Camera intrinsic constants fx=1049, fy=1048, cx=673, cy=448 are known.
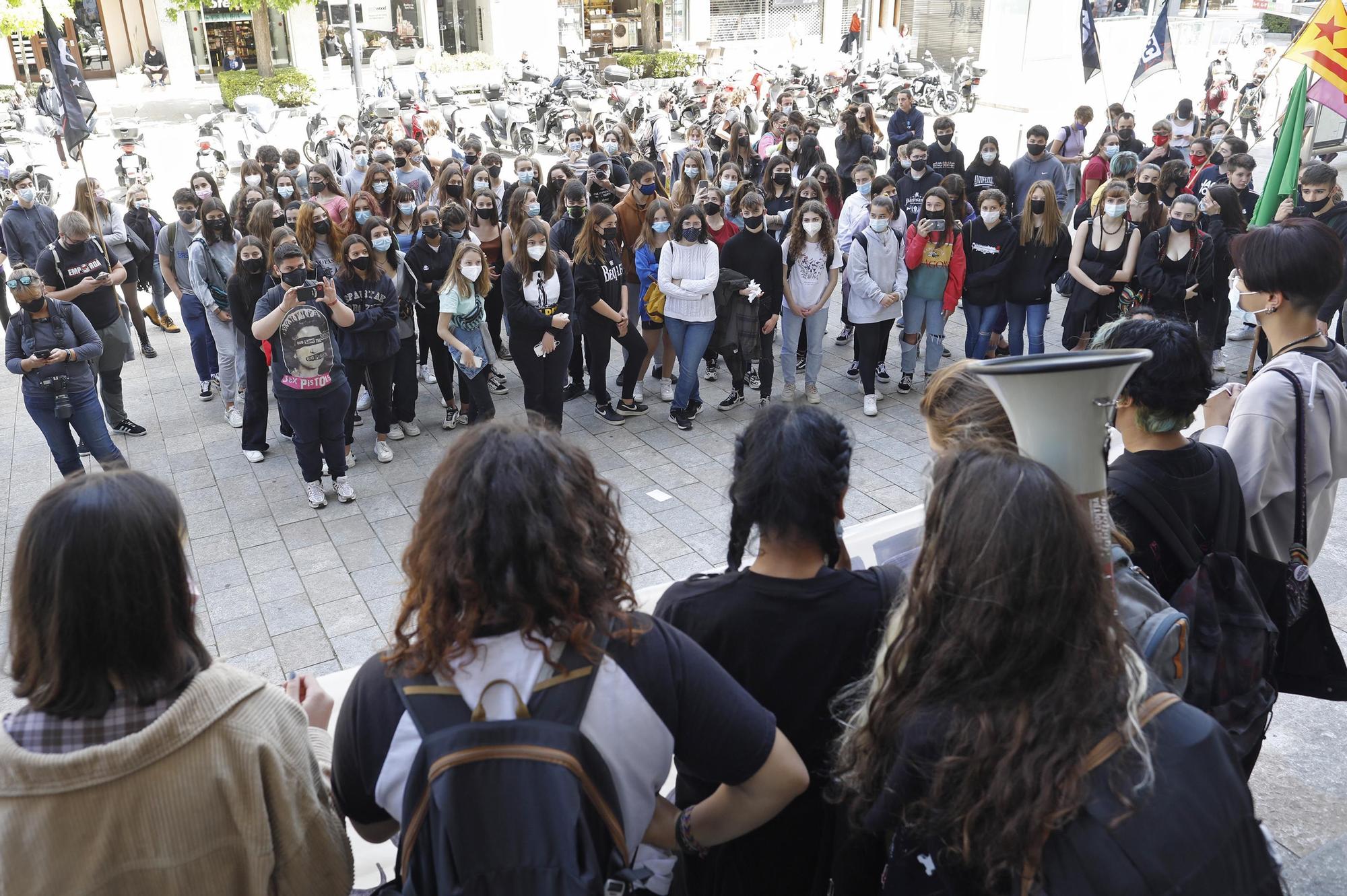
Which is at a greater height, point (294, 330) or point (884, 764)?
point (884, 764)

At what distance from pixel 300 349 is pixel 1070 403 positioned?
5097 millimetres

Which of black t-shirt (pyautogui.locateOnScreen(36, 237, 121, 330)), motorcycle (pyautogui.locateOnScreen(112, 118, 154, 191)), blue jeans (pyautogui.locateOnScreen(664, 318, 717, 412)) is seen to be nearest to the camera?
black t-shirt (pyautogui.locateOnScreen(36, 237, 121, 330))

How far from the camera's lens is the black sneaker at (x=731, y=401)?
27.1 ft

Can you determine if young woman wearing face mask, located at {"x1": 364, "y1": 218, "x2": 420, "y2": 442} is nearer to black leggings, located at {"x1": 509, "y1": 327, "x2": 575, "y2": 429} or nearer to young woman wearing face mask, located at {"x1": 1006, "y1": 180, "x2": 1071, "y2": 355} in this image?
black leggings, located at {"x1": 509, "y1": 327, "x2": 575, "y2": 429}

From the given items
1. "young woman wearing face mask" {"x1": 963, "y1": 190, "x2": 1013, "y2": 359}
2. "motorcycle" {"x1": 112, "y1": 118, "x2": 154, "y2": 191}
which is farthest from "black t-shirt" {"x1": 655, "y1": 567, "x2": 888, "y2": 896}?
"motorcycle" {"x1": 112, "y1": 118, "x2": 154, "y2": 191}

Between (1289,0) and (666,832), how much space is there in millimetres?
41218

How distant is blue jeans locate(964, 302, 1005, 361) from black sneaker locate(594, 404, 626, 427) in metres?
2.77

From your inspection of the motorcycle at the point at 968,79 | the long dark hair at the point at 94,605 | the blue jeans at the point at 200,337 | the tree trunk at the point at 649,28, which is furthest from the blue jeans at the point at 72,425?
the tree trunk at the point at 649,28

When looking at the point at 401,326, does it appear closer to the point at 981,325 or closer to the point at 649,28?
the point at 981,325

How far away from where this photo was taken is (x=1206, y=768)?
161 cm

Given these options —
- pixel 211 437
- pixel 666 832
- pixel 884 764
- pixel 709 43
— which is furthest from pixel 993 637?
pixel 709 43

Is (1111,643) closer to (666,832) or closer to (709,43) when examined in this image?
(666,832)

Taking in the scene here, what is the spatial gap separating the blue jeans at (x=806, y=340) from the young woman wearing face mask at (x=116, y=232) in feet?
16.7

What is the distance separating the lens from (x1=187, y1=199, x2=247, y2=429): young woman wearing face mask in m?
7.40
